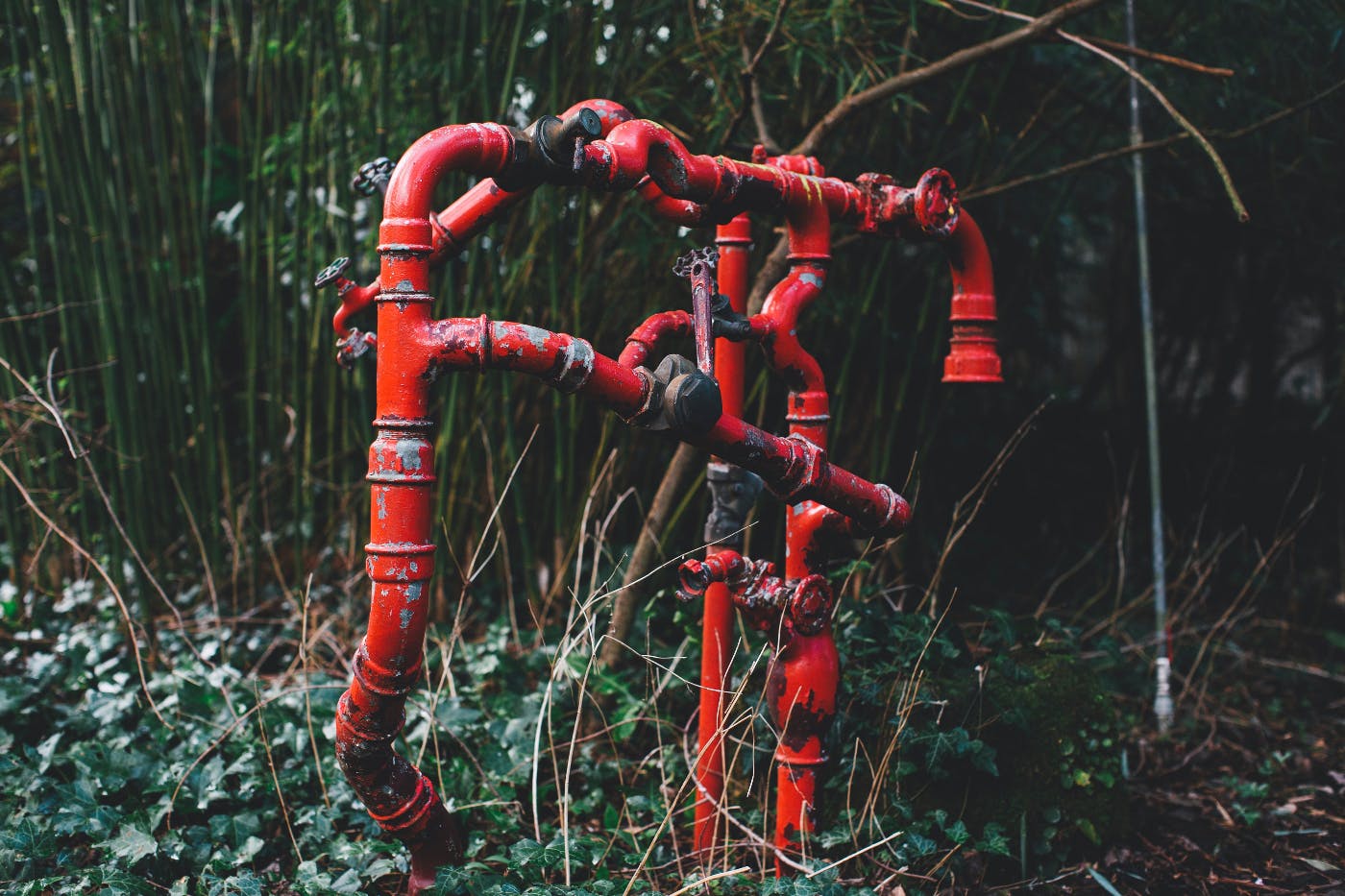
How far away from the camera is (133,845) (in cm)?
163

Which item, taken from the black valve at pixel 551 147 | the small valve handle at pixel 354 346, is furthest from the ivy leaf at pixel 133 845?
the black valve at pixel 551 147

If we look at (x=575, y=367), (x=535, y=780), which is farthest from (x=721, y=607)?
(x=575, y=367)

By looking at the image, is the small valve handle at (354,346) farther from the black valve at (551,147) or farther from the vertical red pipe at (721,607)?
the vertical red pipe at (721,607)

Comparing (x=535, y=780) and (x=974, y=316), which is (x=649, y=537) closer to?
(x=535, y=780)

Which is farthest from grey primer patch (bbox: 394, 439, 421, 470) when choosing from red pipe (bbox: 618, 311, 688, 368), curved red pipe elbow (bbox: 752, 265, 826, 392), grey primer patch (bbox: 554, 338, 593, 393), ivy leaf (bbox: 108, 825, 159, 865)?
ivy leaf (bbox: 108, 825, 159, 865)

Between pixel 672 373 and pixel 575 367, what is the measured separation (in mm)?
134

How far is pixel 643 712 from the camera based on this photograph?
2.09m

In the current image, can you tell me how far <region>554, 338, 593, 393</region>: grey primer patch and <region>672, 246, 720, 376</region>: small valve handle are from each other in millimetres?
151

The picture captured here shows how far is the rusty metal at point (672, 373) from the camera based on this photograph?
1240 millimetres

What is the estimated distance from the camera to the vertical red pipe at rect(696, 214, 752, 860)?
5.51ft

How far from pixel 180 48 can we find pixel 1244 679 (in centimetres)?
344

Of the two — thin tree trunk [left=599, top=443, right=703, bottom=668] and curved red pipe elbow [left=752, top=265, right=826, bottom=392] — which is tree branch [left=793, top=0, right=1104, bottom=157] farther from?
thin tree trunk [left=599, top=443, right=703, bottom=668]

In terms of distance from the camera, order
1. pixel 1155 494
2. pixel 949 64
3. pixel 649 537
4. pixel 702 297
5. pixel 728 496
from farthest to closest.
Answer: pixel 1155 494, pixel 649 537, pixel 949 64, pixel 728 496, pixel 702 297

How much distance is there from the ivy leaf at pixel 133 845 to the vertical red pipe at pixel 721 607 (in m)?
0.85
